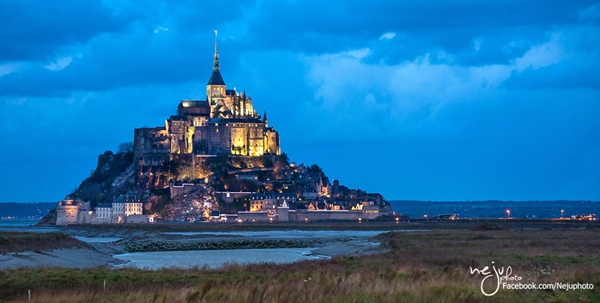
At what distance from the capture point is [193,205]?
141875mm

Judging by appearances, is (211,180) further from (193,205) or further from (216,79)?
(216,79)

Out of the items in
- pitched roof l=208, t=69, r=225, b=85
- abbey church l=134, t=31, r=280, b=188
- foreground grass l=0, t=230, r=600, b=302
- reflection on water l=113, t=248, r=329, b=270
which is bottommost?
foreground grass l=0, t=230, r=600, b=302

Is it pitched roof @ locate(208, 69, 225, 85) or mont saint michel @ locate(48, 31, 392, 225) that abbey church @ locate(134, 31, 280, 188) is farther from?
pitched roof @ locate(208, 69, 225, 85)

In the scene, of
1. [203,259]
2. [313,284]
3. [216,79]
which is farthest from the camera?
[216,79]

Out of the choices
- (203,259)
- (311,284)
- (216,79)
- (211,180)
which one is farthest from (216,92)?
(311,284)

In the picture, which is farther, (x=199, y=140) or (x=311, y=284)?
(x=199, y=140)

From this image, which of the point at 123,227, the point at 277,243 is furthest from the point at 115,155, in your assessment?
the point at 277,243

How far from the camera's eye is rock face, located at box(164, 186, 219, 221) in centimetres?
14062

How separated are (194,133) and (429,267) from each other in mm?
141344

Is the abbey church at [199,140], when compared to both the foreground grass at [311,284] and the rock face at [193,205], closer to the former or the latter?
the rock face at [193,205]

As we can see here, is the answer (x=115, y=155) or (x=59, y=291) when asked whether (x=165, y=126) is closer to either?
(x=115, y=155)

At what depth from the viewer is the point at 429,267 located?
93.1 feet

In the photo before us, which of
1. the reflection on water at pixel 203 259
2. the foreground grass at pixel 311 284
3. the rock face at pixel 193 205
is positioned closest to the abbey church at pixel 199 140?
the rock face at pixel 193 205

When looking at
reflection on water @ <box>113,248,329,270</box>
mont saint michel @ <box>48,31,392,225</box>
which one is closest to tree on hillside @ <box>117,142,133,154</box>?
mont saint michel @ <box>48,31,392,225</box>
